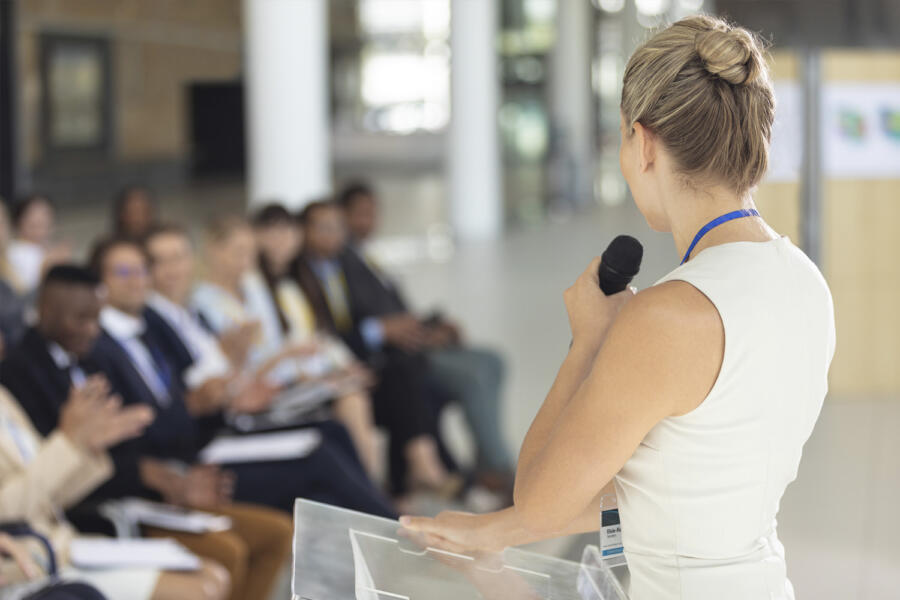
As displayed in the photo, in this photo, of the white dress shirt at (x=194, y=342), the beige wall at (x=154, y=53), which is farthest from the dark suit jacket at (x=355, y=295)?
the beige wall at (x=154, y=53)

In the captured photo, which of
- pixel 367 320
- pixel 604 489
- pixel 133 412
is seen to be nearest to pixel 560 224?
pixel 367 320

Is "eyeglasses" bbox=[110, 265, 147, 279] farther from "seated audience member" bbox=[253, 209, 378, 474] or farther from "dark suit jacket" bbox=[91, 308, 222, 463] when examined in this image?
"seated audience member" bbox=[253, 209, 378, 474]

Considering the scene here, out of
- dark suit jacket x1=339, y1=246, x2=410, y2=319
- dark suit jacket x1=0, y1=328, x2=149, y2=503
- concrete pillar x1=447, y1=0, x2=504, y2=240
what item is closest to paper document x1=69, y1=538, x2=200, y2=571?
dark suit jacket x1=0, y1=328, x2=149, y2=503

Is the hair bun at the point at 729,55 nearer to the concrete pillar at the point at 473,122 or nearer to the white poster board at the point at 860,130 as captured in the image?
the white poster board at the point at 860,130

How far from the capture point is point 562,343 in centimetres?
747

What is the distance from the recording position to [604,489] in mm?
1461

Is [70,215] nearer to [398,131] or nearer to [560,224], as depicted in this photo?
[560,224]

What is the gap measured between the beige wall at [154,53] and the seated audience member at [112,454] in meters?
9.75

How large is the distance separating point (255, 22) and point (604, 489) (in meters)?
6.71

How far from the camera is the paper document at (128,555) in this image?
2691 mm

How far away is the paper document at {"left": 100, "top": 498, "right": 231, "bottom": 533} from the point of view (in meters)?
3.07

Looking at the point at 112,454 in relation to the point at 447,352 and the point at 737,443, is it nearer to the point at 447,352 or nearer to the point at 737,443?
the point at 447,352

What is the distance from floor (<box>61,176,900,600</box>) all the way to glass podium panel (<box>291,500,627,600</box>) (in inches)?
11.9

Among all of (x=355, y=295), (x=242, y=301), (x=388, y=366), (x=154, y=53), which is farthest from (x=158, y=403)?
(x=154, y=53)
